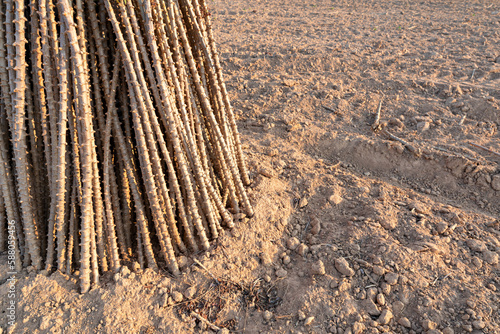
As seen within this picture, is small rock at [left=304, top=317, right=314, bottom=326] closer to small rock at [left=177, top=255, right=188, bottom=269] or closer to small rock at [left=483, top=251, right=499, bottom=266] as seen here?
small rock at [left=177, top=255, right=188, bottom=269]

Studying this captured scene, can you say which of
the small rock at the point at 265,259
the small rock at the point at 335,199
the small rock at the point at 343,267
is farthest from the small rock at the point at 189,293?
the small rock at the point at 335,199

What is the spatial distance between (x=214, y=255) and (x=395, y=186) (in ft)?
5.71

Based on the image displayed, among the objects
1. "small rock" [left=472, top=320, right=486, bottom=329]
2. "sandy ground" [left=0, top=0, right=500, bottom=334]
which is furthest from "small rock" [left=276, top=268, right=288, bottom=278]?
"small rock" [left=472, top=320, right=486, bottom=329]

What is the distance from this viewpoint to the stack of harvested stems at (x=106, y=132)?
173 centimetres

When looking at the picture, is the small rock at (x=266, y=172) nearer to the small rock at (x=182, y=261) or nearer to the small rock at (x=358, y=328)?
Answer: the small rock at (x=182, y=261)

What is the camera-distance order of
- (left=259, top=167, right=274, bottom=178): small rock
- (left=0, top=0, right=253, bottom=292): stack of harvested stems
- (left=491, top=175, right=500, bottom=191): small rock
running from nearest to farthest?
1. (left=0, top=0, right=253, bottom=292): stack of harvested stems
2. (left=259, top=167, right=274, bottom=178): small rock
3. (left=491, top=175, right=500, bottom=191): small rock

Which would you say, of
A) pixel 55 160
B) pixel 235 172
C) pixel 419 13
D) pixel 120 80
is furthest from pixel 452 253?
pixel 419 13

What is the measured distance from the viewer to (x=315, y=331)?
1879 millimetres

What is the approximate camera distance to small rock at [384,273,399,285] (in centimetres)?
205

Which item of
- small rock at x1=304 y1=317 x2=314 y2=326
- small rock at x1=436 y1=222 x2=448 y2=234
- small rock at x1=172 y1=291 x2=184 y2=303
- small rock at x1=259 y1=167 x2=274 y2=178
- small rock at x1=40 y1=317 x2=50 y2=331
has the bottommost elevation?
small rock at x1=40 y1=317 x2=50 y2=331

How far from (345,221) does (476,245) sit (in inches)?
32.6

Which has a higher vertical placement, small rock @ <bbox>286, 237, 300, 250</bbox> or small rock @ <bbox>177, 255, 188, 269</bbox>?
small rock @ <bbox>286, 237, 300, 250</bbox>

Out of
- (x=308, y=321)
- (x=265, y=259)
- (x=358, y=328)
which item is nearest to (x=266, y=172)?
(x=265, y=259)

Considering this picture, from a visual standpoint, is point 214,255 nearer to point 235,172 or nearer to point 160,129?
point 235,172
